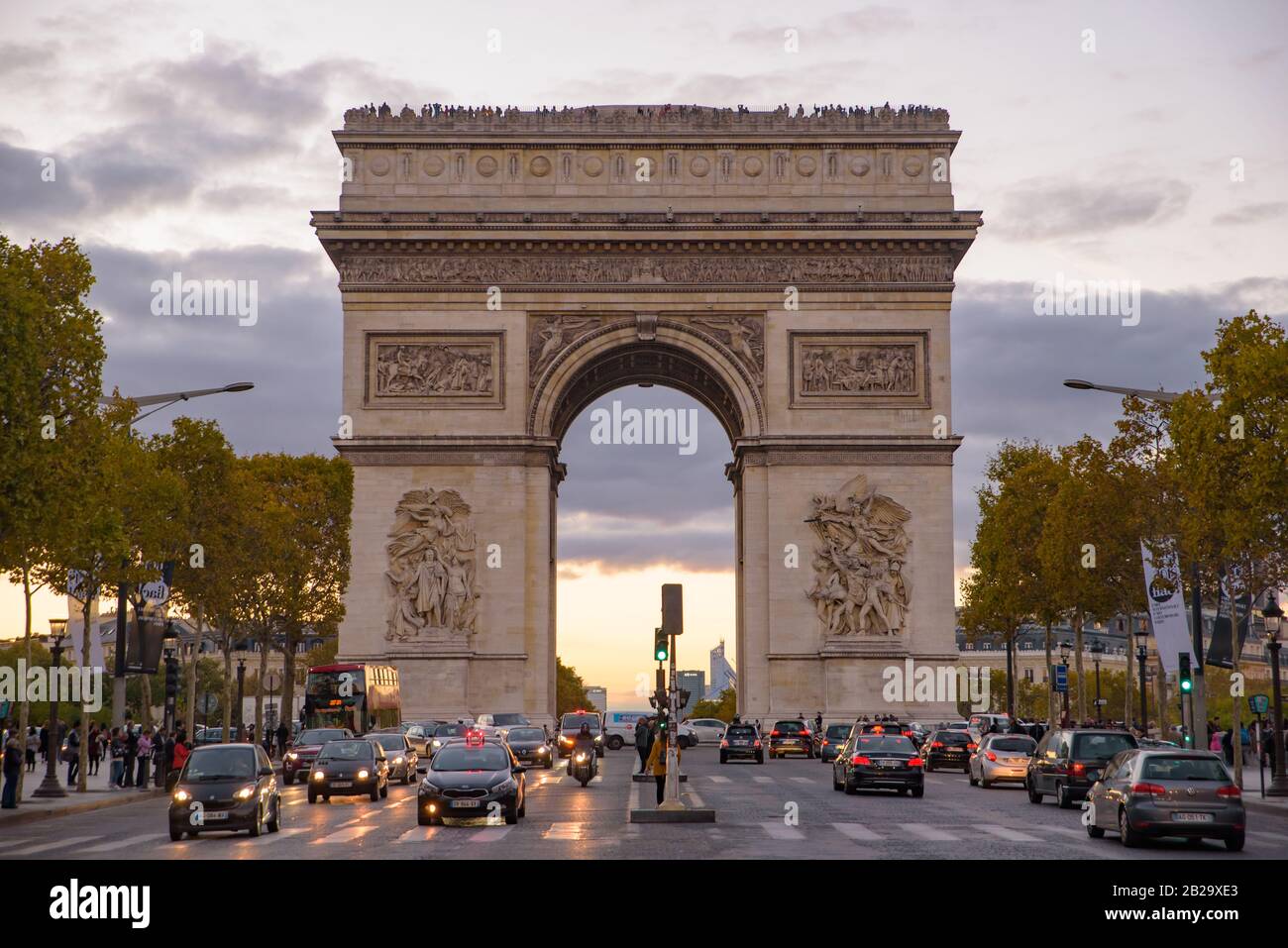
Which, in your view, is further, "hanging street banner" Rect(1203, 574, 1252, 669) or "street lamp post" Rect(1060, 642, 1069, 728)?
"street lamp post" Rect(1060, 642, 1069, 728)

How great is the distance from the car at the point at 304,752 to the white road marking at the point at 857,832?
22306 millimetres

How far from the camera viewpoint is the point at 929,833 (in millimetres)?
28141

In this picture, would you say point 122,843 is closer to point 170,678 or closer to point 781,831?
point 781,831

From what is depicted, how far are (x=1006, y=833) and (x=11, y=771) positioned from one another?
22222 millimetres

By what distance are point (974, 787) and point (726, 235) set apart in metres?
25.8

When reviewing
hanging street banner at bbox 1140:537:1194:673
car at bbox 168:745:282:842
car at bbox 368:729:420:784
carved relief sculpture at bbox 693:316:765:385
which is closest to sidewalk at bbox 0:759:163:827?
car at bbox 368:729:420:784

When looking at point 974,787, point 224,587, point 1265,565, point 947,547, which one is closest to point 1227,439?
point 1265,565

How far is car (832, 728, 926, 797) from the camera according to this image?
132 feet

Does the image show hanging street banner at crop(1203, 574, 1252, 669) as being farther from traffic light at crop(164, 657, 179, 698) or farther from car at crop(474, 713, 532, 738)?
traffic light at crop(164, 657, 179, 698)

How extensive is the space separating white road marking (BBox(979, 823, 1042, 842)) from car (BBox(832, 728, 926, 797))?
31.1 feet

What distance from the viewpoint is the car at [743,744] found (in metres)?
58.8

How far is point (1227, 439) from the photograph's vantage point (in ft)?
140

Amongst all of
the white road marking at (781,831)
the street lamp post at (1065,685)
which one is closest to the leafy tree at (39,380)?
the white road marking at (781,831)

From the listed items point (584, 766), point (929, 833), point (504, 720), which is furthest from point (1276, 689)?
point (504, 720)
